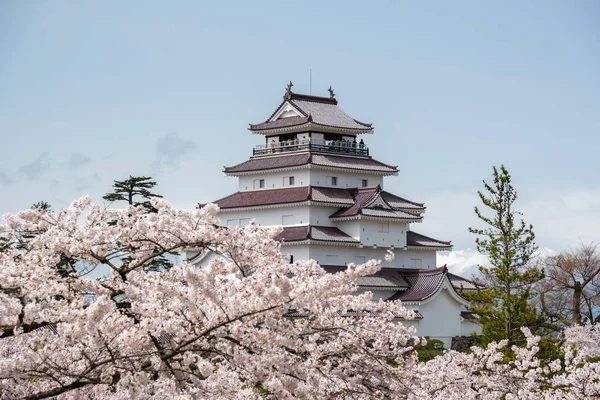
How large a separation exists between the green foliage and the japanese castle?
150cm

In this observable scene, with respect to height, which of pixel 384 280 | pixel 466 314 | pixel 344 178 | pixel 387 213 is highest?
pixel 344 178

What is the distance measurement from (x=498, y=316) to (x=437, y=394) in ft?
63.9

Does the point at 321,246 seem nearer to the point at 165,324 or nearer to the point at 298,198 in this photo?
the point at 298,198

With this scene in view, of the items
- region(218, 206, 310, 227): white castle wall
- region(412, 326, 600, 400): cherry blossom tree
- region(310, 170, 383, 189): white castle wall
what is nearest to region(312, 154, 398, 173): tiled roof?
region(310, 170, 383, 189): white castle wall

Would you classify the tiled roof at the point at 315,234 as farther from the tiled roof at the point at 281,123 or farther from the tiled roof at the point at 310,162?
the tiled roof at the point at 281,123

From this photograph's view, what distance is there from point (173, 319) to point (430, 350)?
40.2 meters

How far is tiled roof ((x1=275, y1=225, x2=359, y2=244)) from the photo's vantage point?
54.2 m

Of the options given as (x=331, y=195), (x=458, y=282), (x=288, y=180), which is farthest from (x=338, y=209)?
(x=458, y=282)

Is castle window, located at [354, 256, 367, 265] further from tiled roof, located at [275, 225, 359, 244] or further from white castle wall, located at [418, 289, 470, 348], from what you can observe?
white castle wall, located at [418, 289, 470, 348]

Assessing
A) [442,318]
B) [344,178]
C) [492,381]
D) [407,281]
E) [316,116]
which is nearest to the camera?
[492,381]

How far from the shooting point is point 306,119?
60062mm

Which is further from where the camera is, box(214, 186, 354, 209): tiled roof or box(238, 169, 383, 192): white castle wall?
box(238, 169, 383, 192): white castle wall

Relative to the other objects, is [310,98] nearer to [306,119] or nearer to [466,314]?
[306,119]

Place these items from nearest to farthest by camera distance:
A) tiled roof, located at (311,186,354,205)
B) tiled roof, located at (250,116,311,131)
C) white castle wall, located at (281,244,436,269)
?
white castle wall, located at (281,244,436,269) < tiled roof, located at (311,186,354,205) < tiled roof, located at (250,116,311,131)
